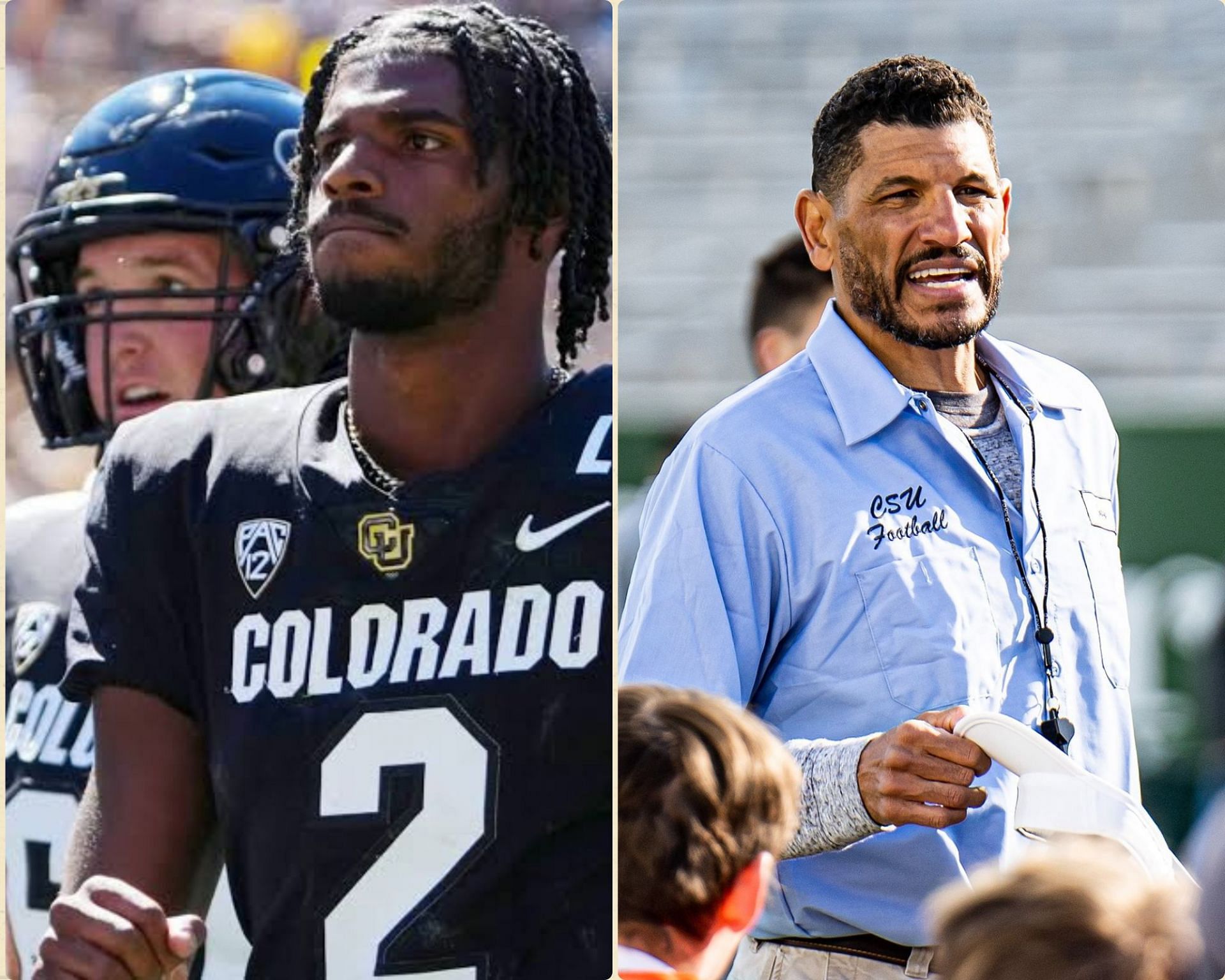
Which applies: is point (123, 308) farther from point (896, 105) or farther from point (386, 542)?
point (896, 105)

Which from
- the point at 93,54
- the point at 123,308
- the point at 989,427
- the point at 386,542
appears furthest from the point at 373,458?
the point at 989,427

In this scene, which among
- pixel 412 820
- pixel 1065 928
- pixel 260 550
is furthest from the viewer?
pixel 260 550

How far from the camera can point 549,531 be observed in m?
2.60

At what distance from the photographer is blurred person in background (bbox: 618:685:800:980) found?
1969 millimetres

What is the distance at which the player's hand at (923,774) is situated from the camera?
214cm

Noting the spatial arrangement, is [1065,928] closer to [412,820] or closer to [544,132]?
[412,820]

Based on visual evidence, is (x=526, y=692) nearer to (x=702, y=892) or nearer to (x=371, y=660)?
(x=371, y=660)

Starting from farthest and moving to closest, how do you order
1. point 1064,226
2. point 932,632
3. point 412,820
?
point 1064,226, point 412,820, point 932,632

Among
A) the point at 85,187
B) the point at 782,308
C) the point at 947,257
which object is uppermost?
the point at 782,308

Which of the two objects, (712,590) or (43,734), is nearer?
(712,590)

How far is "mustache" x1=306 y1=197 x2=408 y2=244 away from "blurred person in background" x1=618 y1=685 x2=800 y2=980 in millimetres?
865

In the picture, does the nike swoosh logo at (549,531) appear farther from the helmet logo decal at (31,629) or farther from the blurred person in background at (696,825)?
the helmet logo decal at (31,629)

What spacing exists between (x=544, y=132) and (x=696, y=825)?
105 centimetres

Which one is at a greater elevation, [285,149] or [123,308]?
[285,149]
